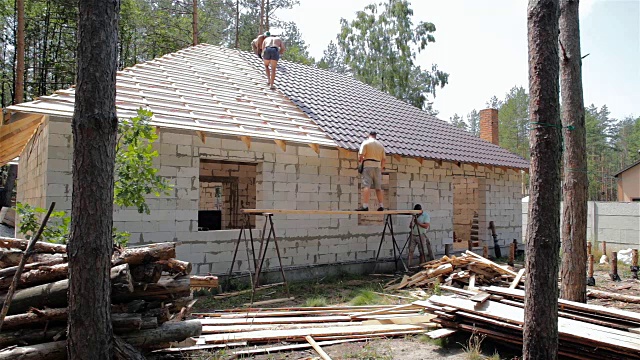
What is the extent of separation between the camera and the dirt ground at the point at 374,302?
4.61 meters

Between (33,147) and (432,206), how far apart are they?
30.4 feet

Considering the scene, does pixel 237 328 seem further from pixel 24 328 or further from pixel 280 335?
pixel 24 328

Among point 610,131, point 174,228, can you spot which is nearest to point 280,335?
point 174,228

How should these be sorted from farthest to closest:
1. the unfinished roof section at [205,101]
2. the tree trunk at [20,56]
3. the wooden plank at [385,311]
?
the tree trunk at [20,56], the unfinished roof section at [205,101], the wooden plank at [385,311]

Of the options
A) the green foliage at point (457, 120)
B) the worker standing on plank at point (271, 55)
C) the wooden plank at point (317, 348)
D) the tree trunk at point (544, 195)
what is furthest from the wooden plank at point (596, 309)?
the green foliage at point (457, 120)

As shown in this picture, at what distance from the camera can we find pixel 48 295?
3.71 meters

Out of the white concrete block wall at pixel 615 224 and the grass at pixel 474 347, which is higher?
the white concrete block wall at pixel 615 224

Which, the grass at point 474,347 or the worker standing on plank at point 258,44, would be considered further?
the worker standing on plank at point 258,44

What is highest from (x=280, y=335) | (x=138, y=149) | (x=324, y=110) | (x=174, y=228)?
(x=324, y=110)

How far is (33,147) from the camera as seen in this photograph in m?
8.99

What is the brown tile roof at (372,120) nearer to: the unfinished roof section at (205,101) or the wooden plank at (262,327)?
the unfinished roof section at (205,101)

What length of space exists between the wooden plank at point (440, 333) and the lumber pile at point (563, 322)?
1.6 inches

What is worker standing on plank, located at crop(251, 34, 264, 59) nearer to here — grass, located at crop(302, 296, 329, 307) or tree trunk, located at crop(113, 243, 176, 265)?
grass, located at crop(302, 296, 329, 307)

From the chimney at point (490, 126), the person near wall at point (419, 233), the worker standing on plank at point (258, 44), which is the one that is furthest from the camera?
the chimney at point (490, 126)
